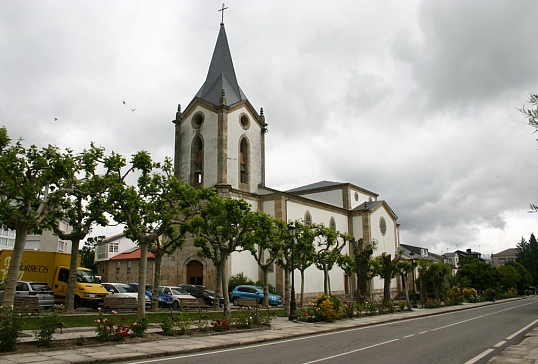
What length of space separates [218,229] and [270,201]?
16.2 m

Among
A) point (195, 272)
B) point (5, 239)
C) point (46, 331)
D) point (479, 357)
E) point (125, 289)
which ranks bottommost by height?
point (479, 357)

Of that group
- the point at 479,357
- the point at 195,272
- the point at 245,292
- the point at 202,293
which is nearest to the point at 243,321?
the point at 479,357

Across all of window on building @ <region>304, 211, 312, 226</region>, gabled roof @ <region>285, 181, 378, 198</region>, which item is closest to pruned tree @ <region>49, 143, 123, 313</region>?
window on building @ <region>304, 211, 312, 226</region>

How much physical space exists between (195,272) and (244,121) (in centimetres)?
1407

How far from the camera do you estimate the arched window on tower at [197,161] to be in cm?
3875

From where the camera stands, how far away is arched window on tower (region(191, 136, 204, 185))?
38750mm

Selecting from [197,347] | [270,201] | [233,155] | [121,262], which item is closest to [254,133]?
[233,155]

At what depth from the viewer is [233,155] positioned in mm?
38344

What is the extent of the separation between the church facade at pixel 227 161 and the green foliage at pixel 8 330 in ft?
79.6

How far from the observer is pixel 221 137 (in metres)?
37.6

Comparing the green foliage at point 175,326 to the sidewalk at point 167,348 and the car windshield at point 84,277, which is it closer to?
the sidewalk at point 167,348

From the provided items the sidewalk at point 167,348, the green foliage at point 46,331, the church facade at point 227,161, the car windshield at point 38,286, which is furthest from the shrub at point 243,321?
the church facade at point 227,161

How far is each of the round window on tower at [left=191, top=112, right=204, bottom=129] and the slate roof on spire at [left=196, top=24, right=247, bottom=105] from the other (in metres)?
1.52

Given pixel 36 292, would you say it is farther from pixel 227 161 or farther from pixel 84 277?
pixel 227 161
